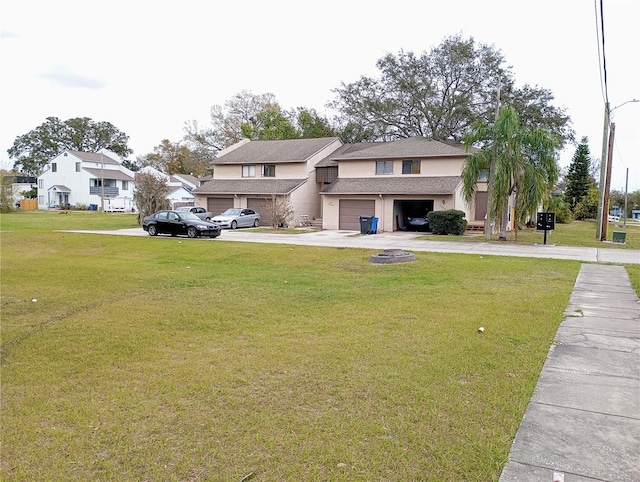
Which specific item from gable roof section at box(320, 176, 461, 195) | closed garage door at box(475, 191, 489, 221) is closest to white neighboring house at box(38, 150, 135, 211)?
gable roof section at box(320, 176, 461, 195)

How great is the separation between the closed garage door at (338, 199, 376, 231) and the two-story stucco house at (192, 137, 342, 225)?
3.56 metres

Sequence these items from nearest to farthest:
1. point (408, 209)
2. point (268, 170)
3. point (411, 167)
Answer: point (411, 167)
point (408, 209)
point (268, 170)

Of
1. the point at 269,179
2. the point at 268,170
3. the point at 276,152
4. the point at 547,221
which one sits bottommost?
the point at 547,221

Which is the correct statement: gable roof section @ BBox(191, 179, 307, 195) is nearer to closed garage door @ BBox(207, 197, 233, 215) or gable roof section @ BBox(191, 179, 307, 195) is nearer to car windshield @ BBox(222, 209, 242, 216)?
closed garage door @ BBox(207, 197, 233, 215)

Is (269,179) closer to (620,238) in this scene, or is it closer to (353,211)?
(353,211)

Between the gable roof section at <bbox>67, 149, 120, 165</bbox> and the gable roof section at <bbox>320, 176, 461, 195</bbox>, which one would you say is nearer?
the gable roof section at <bbox>320, 176, 461, 195</bbox>

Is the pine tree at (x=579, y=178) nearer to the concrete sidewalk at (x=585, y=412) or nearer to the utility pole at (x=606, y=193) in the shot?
the utility pole at (x=606, y=193)

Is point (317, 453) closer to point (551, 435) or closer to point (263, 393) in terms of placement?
point (263, 393)

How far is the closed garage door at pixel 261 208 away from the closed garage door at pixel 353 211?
5295 mm

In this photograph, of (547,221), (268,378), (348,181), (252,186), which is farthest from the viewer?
(252,186)

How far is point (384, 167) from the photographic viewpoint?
106 ft

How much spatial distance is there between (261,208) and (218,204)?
417 cm

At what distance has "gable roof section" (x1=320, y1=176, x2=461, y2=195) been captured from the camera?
2877cm

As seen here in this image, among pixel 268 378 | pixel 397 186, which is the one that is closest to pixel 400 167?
pixel 397 186
